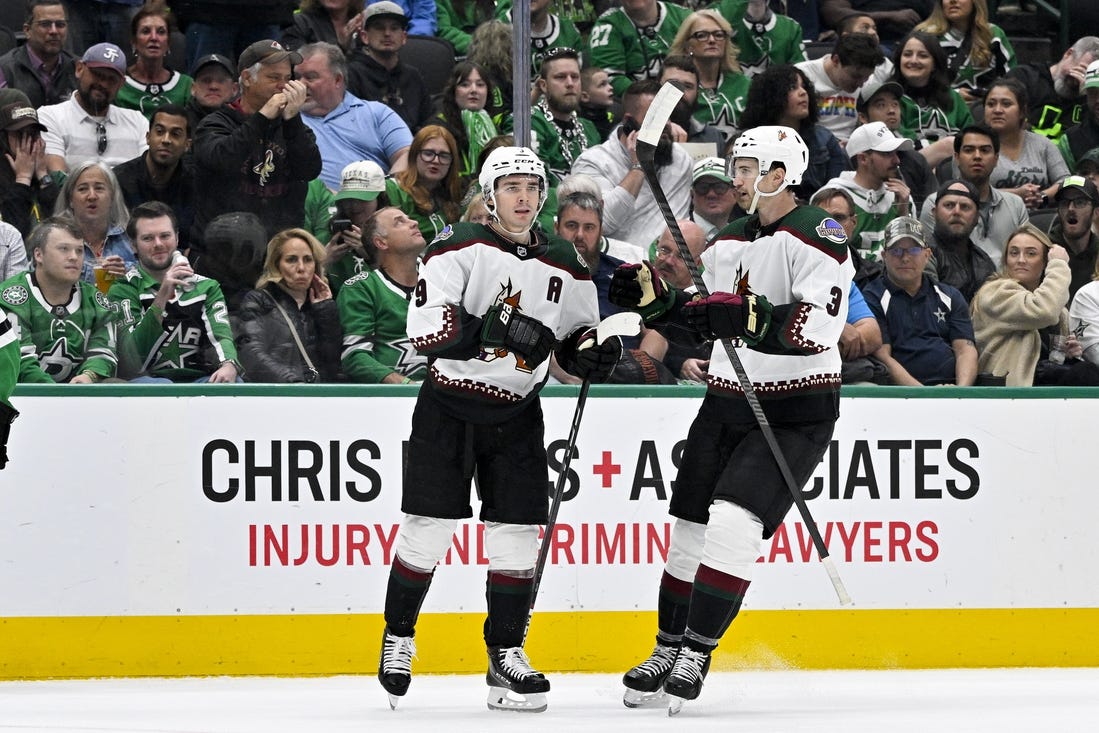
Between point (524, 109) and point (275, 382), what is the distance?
1.18m

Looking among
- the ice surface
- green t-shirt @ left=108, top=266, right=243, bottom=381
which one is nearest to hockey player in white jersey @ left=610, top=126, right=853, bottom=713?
the ice surface

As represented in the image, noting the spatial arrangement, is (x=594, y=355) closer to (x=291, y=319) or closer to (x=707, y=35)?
(x=291, y=319)

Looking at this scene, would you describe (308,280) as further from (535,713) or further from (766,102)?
(766,102)

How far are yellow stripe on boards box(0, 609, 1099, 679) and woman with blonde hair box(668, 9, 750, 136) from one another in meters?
2.85

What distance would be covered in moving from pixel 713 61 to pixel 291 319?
9.35 feet

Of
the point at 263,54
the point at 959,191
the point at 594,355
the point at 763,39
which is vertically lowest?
the point at 594,355

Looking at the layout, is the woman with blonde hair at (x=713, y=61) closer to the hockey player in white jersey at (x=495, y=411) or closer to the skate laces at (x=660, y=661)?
the hockey player in white jersey at (x=495, y=411)

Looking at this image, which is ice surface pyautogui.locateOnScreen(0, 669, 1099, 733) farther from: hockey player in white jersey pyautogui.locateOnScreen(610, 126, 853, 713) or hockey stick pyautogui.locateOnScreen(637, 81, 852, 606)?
hockey stick pyautogui.locateOnScreen(637, 81, 852, 606)

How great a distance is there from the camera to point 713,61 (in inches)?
296

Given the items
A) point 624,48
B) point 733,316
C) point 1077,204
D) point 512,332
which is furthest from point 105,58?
point 1077,204

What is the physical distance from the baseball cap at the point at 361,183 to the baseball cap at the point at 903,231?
1.88 metres

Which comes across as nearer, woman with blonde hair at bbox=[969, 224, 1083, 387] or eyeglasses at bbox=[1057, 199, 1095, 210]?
woman with blonde hair at bbox=[969, 224, 1083, 387]

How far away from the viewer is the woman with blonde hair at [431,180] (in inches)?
246

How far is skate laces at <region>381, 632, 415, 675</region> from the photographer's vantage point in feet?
14.5
